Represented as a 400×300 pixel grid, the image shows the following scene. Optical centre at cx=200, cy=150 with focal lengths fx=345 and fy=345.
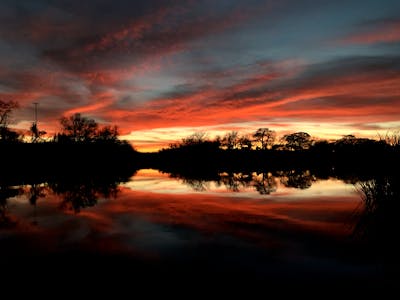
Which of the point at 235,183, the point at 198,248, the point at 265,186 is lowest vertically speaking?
the point at 198,248

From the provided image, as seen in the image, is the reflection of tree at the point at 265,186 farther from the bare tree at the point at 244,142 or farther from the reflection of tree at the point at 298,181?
the bare tree at the point at 244,142

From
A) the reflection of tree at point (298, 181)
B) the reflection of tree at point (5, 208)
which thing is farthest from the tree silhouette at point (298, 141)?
the reflection of tree at point (5, 208)

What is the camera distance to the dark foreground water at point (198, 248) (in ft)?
22.2

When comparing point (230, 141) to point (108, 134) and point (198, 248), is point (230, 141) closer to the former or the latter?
point (108, 134)

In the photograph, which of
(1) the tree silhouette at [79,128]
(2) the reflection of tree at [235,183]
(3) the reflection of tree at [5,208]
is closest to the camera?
(3) the reflection of tree at [5,208]

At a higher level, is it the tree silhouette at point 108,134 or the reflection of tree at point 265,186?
the tree silhouette at point 108,134

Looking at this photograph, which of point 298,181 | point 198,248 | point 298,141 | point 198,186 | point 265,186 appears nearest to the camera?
point 198,248

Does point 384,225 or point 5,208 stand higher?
point 5,208

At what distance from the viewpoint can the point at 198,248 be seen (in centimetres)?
911

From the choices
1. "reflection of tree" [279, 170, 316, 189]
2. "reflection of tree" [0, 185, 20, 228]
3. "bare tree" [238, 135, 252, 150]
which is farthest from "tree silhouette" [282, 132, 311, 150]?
"reflection of tree" [0, 185, 20, 228]

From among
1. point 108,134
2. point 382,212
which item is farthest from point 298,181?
point 108,134

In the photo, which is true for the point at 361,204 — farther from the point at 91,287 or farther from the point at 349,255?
the point at 91,287

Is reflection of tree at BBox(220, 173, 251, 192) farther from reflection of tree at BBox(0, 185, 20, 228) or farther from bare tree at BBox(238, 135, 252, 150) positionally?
bare tree at BBox(238, 135, 252, 150)

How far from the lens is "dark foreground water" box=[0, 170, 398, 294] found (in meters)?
6.77
